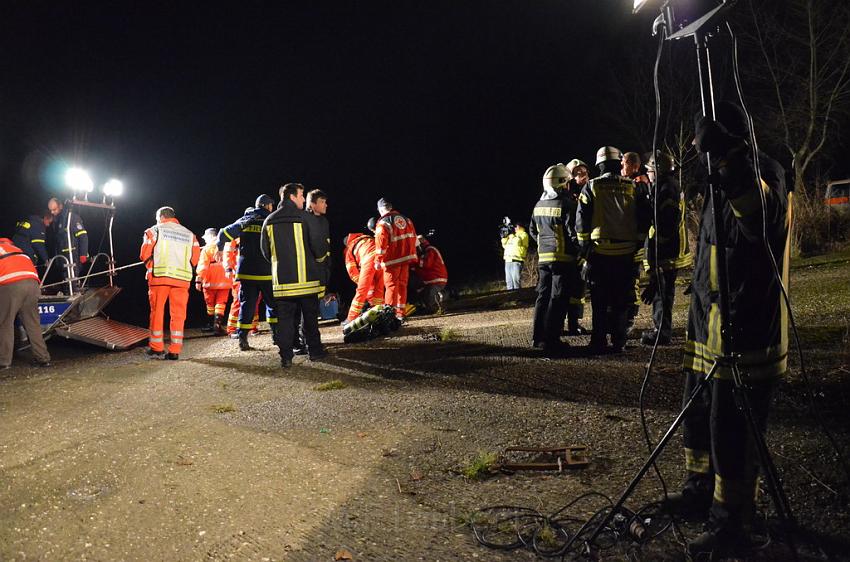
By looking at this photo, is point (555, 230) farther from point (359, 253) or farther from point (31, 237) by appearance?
point (31, 237)

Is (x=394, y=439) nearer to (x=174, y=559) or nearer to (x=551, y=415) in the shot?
(x=551, y=415)

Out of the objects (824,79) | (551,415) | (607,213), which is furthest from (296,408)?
(824,79)

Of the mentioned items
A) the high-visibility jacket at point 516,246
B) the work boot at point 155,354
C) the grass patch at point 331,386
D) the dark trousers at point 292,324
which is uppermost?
the high-visibility jacket at point 516,246

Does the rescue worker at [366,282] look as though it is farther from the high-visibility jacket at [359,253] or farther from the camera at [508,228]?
the camera at [508,228]

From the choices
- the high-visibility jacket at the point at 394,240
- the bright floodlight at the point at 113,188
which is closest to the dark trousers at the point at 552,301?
the high-visibility jacket at the point at 394,240

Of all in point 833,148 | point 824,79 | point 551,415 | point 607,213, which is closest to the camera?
point 551,415

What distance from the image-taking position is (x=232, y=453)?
3947mm

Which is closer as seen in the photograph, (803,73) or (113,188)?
(113,188)

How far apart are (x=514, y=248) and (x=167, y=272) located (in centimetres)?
826

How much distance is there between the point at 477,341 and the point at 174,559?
5.25 m

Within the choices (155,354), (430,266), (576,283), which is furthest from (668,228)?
(155,354)

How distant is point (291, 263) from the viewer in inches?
277

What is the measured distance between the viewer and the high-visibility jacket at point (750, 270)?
2270 millimetres

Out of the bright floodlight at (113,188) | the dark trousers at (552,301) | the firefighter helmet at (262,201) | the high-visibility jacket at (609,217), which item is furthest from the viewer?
the bright floodlight at (113,188)
